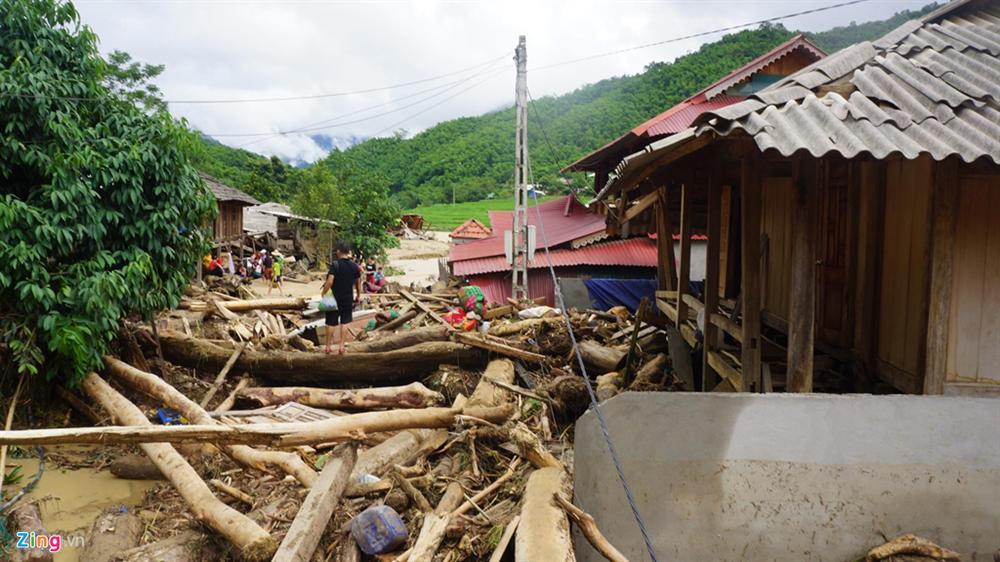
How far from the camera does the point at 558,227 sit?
70.2 feet

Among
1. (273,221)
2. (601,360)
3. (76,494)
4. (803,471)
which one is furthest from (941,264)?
(273,221)

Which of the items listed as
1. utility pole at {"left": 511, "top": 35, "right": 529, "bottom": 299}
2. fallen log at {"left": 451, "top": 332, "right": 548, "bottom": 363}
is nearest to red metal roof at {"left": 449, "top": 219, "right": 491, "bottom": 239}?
utility pole at {"left": 511, "top": 35, "right": 529, "bottom": 299}

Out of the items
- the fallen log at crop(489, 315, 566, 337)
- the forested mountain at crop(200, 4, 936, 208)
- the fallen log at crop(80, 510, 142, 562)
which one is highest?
the forested mountain at crop(200, 4, 936, 208)

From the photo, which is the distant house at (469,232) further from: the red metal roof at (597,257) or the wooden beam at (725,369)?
the wooden beam at (725,369)

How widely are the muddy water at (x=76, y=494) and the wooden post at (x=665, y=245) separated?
7605mm

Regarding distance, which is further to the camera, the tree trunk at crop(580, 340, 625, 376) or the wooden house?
the tree trunk at crop(580, 340, 625, 376)

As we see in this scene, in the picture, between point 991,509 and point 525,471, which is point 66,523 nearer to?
point 525,471

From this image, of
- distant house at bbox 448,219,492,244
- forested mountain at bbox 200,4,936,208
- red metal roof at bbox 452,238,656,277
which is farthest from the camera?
distant house at bbox 448,219,492,244

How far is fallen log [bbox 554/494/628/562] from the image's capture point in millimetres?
3338

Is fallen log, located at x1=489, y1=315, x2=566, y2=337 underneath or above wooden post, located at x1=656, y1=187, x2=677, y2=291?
underneath

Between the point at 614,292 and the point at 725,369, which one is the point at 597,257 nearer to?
the point at 614,292

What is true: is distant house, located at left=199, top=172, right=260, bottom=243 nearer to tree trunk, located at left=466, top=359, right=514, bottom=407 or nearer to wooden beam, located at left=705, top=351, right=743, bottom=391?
tree trunk, located at left=466, top=359, right=514, bottom=407

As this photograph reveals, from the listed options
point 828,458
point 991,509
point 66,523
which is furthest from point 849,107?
point 66,523

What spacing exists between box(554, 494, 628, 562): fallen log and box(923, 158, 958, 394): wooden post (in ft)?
9.12
